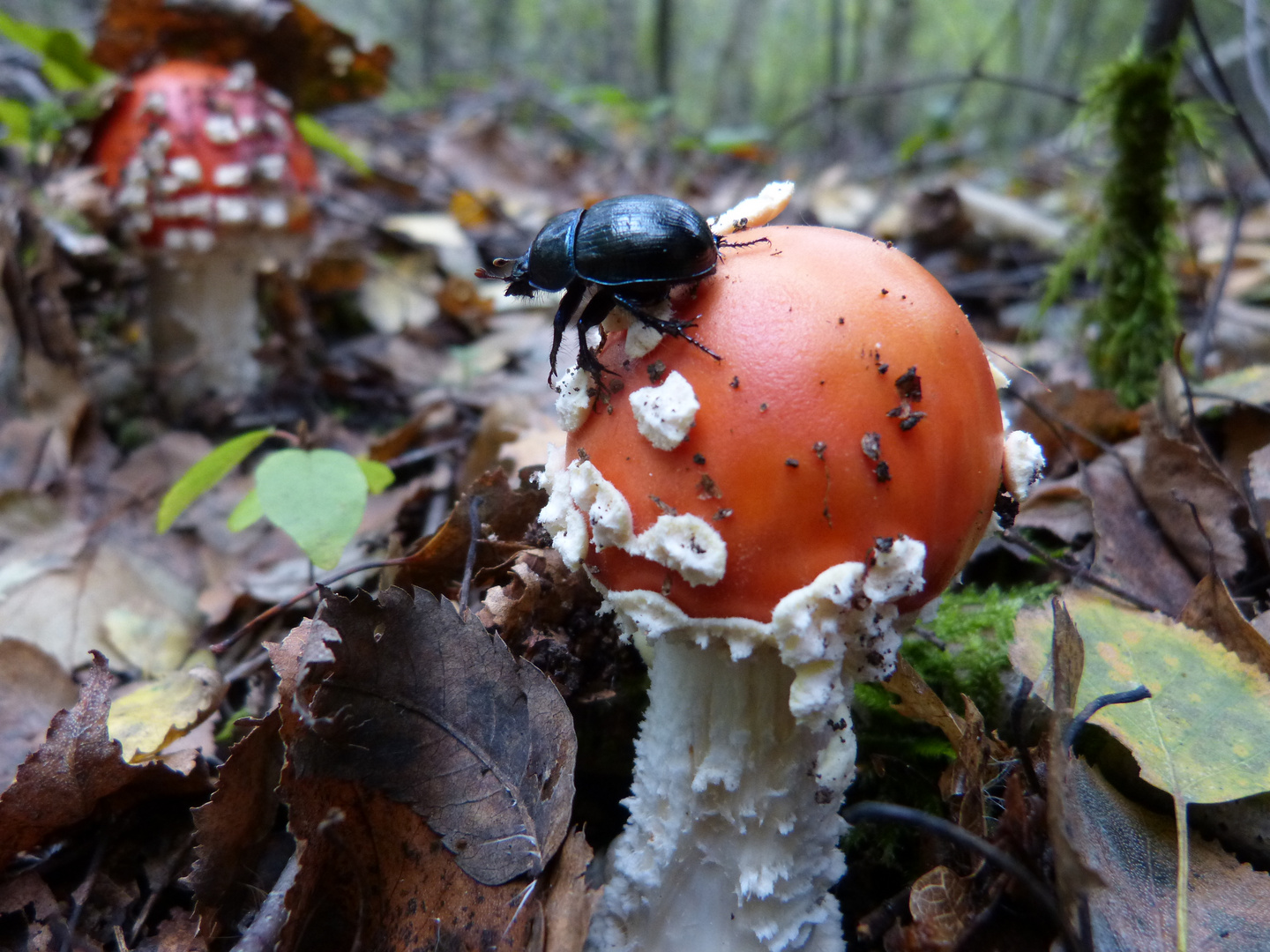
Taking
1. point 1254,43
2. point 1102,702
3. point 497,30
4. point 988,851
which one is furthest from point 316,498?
point 497,30

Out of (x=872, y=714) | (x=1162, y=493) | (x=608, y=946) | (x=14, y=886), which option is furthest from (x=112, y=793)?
(x=1162, y=493)

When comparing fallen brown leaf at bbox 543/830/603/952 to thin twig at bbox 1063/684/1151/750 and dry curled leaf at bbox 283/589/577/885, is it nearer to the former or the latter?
dry curled leaf at bbox 283/589/577/885

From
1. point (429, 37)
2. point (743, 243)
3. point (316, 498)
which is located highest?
point (743, 243)

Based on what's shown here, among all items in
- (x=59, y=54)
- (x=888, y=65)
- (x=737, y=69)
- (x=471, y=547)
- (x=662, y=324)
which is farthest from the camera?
(x=737, y=69)

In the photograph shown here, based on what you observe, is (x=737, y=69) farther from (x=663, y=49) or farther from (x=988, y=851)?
(x=988, y=851)

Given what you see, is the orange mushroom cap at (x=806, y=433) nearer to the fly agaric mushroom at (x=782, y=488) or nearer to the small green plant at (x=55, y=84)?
the fly agaric mushroom at (x=782, y=488)
